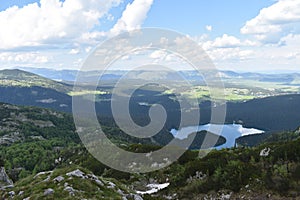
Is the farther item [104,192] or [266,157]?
[266,157]

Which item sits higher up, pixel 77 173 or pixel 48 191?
pixel 77 173

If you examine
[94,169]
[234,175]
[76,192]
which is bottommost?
[94,169]

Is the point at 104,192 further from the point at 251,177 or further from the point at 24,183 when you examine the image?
the point at 251,177

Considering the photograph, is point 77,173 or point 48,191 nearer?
point 48,191

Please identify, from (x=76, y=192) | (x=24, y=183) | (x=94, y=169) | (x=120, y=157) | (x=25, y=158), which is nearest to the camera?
(x=76, y=192)

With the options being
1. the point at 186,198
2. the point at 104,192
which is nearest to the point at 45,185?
the point at 104,192

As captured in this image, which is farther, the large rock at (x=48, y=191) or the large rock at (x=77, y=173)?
the large rock at (x=77, y=173)

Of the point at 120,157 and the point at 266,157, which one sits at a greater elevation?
the point at 266,157

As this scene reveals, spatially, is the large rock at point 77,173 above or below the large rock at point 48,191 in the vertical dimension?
above

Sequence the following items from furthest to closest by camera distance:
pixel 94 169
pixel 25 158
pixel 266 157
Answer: pixel 25 158
pixel 94 169
pixel 266 157

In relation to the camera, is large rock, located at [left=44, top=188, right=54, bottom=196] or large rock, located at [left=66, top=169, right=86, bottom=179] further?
large rock, located at [left=66, top=169, right=86, bottom=179]

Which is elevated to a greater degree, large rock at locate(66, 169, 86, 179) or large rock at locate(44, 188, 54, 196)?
large rock at locate(66, 169, 86, 179)
